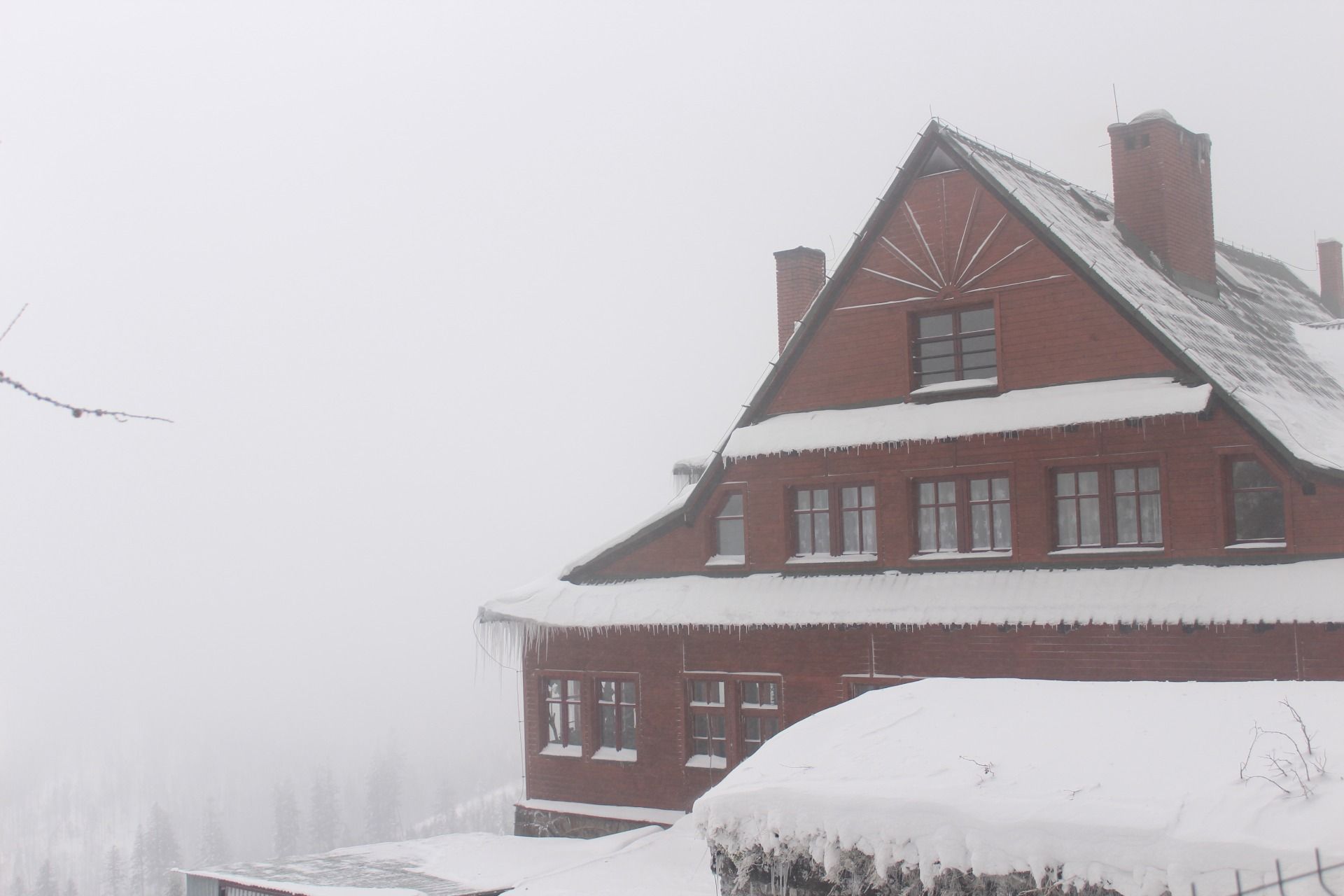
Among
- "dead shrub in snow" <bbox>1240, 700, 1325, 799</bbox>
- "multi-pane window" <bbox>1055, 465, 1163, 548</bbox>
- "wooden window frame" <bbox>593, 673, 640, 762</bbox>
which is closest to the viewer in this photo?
"dead shrub in snow" <bbox>1240, 700, 1325, 799</bbox>

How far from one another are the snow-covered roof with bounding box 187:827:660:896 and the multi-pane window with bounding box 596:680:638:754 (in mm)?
1778

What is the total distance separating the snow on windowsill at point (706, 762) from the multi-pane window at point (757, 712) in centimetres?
37

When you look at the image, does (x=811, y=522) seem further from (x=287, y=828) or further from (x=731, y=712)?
(x=287, y=828)

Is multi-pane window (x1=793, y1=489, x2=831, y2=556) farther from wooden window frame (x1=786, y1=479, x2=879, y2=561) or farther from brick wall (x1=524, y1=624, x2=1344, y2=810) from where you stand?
brick wall (x1=524, y1=624, x2=1344, y2=810)

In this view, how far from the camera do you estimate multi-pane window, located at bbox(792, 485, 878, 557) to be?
68.0ft

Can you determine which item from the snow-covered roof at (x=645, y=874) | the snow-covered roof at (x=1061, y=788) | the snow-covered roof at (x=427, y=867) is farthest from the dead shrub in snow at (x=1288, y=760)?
the snow-covered roof at (x=427, y=867)

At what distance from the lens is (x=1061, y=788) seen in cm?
737

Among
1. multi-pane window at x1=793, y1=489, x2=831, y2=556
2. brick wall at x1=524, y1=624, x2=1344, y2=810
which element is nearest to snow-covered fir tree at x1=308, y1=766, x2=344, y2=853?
brick wall at x1=524, y1=624, x2=1344, y2=810

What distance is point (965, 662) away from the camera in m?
19.0

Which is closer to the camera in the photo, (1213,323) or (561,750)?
(1213,323)

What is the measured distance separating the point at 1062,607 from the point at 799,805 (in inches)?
434

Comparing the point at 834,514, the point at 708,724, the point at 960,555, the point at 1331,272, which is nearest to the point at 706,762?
the point at 708,724

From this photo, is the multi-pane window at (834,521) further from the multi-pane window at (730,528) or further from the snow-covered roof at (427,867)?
the snow-covered roof at (427,867)

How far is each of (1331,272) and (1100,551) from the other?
18900mm
